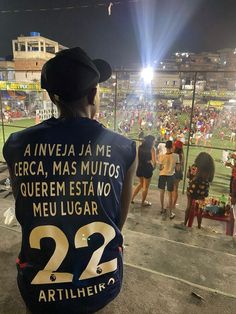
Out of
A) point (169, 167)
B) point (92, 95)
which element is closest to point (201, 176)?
point (169, 167)

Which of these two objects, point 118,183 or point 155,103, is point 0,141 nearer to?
point 118,183

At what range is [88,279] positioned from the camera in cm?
100

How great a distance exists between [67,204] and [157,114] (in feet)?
96.6

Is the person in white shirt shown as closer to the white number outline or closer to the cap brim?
the cap brim

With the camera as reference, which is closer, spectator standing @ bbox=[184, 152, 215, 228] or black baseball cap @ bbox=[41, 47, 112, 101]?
black baseball cap @ bbox=[41, 47, 112, 101]

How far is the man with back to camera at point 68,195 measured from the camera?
0.97 m

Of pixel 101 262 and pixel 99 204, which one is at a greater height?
pixel 99 204

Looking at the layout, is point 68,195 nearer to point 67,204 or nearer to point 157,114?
point 67,204

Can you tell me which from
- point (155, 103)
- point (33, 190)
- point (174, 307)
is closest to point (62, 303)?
point (33, 190)

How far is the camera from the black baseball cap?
3.21 ft

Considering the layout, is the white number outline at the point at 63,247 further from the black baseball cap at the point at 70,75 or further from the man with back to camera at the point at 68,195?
the black baseball cap at the point at 70,75

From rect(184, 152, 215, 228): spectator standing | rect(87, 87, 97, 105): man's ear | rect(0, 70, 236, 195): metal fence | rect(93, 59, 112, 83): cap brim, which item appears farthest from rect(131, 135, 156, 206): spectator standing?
rect(87, 87, 97, 105): man's ear

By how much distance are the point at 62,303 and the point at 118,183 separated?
0.47m

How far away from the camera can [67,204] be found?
971 millimetres
